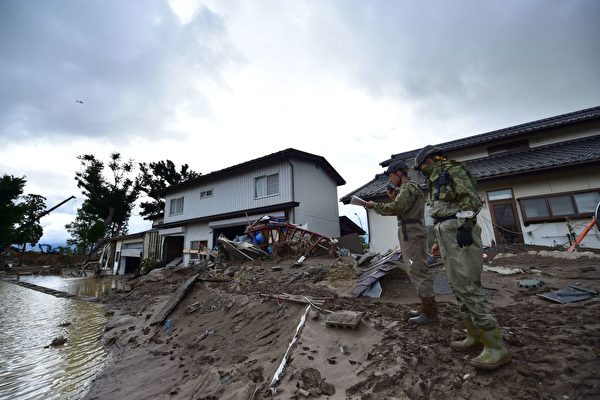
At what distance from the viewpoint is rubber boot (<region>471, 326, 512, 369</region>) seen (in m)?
2.07

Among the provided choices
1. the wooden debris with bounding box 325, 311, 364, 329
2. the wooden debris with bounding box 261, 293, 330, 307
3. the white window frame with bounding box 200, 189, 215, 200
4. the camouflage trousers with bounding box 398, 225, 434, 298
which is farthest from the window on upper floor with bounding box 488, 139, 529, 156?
the white window frame with bounding box 200, 189, 215, 200

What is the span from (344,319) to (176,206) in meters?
19.0

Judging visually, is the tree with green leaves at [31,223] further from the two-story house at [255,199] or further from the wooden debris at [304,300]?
the wooden debris at [304,300]

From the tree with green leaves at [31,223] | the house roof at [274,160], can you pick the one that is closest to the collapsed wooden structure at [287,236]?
the house roof at [274,160]

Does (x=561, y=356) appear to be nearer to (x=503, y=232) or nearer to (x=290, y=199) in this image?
(x=503, y=232)

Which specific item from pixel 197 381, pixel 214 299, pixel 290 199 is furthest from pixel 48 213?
pixel 197 381

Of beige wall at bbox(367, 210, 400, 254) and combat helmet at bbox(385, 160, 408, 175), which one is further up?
combat helmet at bbox(385, 160, 408, 175)

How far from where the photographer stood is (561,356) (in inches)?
85.2

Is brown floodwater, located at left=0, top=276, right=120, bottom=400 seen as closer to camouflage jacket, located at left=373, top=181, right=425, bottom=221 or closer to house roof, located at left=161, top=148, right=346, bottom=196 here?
camouflage jacket, located at left=373, top=181, right=425, bottom=221

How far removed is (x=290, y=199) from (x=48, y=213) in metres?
46.3

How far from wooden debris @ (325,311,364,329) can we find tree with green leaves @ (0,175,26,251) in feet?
126

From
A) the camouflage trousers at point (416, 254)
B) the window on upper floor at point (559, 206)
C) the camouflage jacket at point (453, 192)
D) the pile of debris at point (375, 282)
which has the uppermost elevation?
the window on upper floor at point (559, 206)

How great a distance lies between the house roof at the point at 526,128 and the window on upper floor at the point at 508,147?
412 millimetres

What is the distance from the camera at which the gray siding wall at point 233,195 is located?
44.0ft
